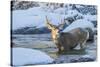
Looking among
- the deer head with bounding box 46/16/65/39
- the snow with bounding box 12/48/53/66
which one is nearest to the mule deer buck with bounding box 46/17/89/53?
the deer head with bounding box 46/16/65/39

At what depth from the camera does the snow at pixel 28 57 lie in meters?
2.00

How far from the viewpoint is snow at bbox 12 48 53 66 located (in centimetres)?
200

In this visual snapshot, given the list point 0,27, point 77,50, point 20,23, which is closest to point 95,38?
point 77,50

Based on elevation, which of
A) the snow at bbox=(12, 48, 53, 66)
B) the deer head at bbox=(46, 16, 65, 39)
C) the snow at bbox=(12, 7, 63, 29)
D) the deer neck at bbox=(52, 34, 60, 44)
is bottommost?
the snow at bbox=(12, 48, 53, 66)

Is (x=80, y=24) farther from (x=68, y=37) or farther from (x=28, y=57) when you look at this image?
(x=28, y=57)

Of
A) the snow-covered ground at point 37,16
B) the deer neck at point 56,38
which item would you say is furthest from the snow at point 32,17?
the deer neck at point 56,38

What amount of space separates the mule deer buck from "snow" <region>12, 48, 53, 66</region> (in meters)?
0.19

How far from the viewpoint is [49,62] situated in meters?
2.13

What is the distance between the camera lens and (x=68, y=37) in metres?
2.21

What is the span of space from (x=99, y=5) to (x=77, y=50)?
60cm

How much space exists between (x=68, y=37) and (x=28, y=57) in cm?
49

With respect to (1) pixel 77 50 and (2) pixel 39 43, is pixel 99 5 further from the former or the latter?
(2) pixel 39 43

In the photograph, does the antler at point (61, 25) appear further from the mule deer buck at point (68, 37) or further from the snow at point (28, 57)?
the snow at point (28, 57)

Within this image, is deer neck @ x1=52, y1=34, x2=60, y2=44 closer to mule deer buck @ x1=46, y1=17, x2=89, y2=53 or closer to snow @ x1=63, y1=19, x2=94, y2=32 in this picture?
mule deer buck @ x1=46, y1=17, x2=89, y2=53
